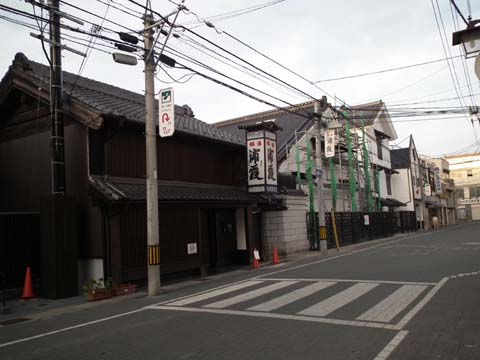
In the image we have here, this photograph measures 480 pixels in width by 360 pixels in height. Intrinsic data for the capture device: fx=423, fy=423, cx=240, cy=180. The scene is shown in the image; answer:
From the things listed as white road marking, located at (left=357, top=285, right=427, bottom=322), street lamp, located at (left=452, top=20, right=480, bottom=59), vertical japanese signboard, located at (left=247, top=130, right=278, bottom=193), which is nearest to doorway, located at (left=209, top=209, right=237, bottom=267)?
vertical japanese signboard, located at (left=247, top=130, right=278, bottom=193)

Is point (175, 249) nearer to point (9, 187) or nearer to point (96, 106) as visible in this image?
point (96, 106)

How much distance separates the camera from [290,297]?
10.1m

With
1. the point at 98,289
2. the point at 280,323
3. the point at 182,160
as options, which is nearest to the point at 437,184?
the point at 182,160

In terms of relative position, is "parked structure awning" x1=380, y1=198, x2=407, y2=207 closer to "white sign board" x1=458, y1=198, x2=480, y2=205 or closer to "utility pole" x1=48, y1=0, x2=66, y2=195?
"utility pole" x1=48, y1=0, x2=66, y2=195

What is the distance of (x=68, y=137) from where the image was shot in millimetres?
14305

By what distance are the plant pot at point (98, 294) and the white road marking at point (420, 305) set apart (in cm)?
798

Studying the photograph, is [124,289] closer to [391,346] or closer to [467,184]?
[391,346]

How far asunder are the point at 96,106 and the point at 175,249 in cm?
546

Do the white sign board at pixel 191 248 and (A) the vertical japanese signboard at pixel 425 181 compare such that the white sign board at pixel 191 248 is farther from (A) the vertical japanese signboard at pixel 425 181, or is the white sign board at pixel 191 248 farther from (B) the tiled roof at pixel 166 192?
(A) the vertical japanese signboard at pixel 425 181

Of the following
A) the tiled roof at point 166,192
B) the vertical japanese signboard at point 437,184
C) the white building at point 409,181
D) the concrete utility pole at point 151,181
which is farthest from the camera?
the vertical japanese signboard at point 437,184

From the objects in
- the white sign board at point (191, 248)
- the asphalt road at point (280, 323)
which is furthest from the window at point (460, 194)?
the white sign board at point (191, 248)

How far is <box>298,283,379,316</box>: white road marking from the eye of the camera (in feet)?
27.6

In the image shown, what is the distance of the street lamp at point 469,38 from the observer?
8523 millimetres

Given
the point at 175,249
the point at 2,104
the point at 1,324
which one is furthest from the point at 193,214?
the point at 2,104
